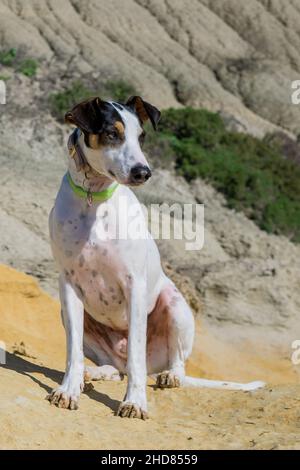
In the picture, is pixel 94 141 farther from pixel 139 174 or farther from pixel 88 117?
pixel 139 174

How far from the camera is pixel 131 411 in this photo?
5988 mm

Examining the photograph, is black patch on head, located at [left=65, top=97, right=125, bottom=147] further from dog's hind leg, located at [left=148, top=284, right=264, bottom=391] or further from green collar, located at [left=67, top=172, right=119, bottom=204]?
dog's hind leg, located at [left=148, top=284, right=264, bottom=391]

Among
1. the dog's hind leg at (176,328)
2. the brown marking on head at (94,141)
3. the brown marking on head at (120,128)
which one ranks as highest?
the brown marking on head at (120,128)

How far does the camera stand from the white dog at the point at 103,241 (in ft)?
20.0

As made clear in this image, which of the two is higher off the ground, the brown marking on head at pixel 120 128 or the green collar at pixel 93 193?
the brown marking on head at pixel 120 128

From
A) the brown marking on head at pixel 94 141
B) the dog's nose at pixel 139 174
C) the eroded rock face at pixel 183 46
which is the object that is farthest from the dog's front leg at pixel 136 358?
the eroded rock face at pixel 183 46

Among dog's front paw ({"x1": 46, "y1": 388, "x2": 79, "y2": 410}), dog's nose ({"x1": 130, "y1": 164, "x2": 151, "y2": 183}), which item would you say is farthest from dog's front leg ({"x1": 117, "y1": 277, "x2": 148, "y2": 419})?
dog's nose ({"x1": 130, "y1": 164, "x2": 151, "y2": 183})

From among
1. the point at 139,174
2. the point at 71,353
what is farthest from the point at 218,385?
the point at 139,174

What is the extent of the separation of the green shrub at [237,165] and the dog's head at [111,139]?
16126mm

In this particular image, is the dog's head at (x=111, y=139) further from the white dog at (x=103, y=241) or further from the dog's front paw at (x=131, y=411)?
the dog's front paw at (x=131, y=411)

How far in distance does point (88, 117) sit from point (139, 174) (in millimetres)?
599

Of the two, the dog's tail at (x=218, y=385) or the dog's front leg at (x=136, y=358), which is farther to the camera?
the dog's tail at (x=218, y=385)

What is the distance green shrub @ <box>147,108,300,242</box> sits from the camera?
2288 centimetres

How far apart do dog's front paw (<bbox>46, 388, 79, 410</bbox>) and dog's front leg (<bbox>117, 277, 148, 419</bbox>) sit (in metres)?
0.30
